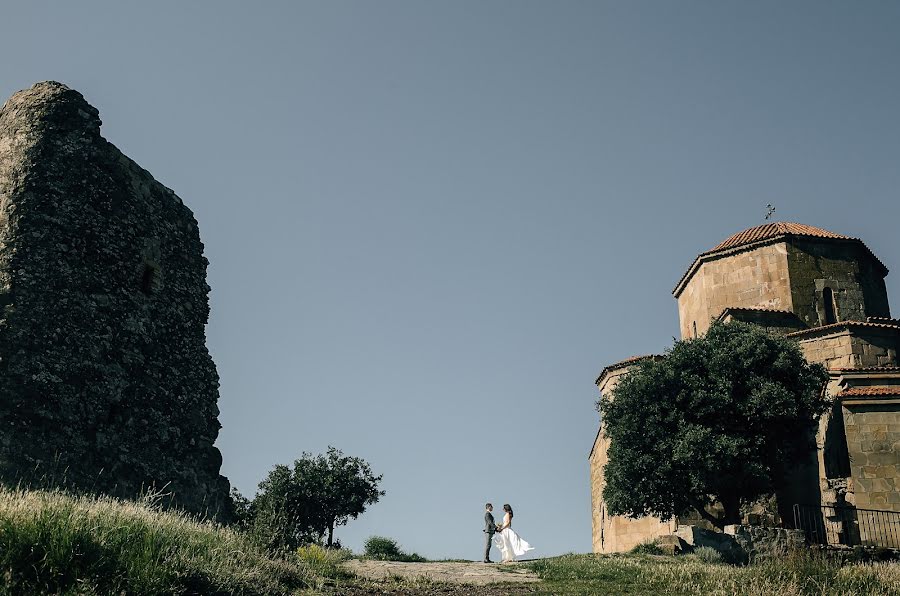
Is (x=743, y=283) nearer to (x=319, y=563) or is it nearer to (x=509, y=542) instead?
(x=509, y=542)

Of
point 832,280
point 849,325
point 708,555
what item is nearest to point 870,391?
point 849,325

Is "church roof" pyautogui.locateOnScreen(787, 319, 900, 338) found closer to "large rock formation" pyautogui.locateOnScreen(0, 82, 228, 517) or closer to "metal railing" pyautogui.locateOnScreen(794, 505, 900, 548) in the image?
"metal railing" pyautogui.locateOnScreen(794, 505, 900, 548)

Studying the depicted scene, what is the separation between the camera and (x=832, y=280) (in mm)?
35531

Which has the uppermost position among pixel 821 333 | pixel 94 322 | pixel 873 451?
pixel 821 333

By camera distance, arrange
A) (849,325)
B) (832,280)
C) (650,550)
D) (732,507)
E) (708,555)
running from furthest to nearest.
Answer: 1. (832,280)
2. (849,325)
3. (732,507)
4. (650,550)
5. (708,555)

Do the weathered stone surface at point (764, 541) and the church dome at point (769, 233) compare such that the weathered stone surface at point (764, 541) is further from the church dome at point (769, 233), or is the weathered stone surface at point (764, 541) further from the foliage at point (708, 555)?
the church dome at point (769, 233)

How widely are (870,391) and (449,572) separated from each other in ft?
60.4

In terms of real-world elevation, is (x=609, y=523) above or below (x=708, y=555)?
above

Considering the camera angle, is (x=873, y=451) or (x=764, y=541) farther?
(x=873, y=451)

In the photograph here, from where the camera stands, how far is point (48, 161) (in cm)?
1403

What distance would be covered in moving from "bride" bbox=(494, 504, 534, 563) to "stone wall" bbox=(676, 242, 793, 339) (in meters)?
17.6

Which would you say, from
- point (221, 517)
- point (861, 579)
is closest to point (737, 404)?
point (861, 579)

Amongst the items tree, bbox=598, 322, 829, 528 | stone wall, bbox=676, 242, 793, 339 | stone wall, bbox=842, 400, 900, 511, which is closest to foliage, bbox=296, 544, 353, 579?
tree, bbox=598, 322, 829, 528

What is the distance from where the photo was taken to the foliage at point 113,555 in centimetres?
793
